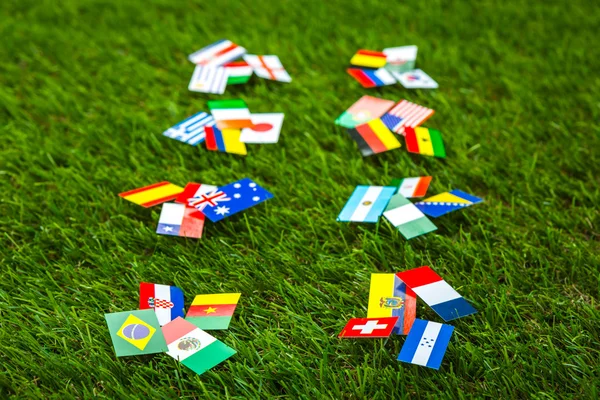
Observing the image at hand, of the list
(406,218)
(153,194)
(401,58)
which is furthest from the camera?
(401,58)

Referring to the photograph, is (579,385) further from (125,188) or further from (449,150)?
(125,188)

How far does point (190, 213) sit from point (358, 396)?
82cm

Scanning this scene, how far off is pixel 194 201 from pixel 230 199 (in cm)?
11

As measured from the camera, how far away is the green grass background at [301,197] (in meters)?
1.48

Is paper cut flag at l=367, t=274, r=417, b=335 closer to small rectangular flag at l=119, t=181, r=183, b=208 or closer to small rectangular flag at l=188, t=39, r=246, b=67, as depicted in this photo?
small rectangular flag at l=119, t=181, r=183, b=208

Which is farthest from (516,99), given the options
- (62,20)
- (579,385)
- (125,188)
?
(62,20)

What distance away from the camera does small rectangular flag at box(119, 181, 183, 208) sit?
198 centimetres

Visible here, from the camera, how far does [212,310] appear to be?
1.63 metres

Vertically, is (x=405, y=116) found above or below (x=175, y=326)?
above

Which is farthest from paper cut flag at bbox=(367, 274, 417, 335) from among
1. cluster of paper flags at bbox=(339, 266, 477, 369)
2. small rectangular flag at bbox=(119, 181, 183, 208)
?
small rectangular flag at bbox=(119, 181, 183, 208)

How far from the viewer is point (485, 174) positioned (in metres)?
2.11

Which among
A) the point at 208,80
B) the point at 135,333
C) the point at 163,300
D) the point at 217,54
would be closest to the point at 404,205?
the point at 163,300

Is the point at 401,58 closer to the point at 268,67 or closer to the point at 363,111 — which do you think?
the point at 363,111

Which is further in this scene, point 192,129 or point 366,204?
point 192,129
